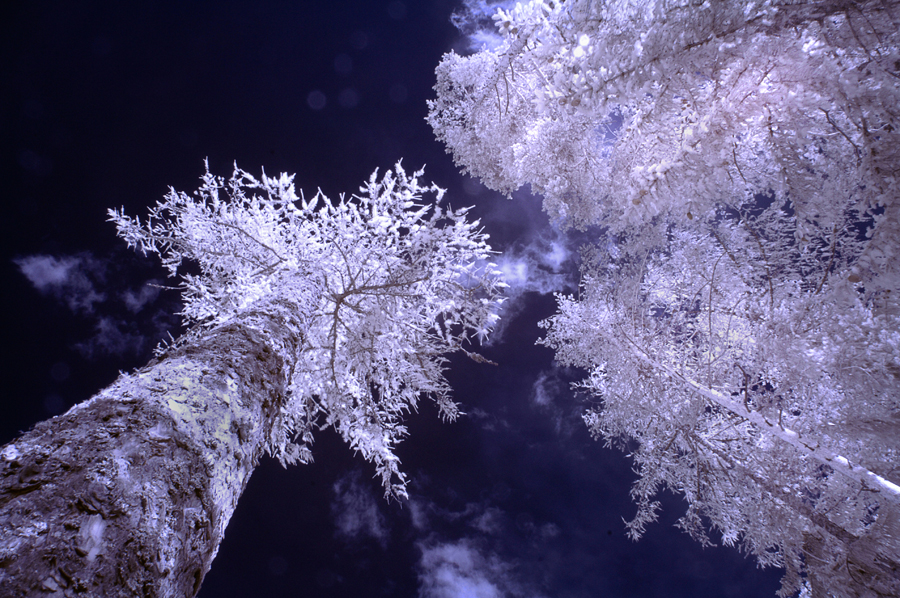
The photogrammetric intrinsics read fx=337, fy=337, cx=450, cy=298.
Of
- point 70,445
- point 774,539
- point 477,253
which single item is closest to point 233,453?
point 70,445

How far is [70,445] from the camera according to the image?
122cm

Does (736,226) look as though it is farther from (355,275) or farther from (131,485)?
(131,485)

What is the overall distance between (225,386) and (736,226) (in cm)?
718

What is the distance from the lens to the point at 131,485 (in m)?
1.19

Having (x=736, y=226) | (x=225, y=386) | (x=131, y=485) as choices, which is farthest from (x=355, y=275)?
(x=736, y=226)

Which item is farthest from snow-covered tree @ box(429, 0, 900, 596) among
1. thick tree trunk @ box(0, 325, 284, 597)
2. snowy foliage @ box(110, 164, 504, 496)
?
thick tree trunk @ box(0, 325, 284, 597)

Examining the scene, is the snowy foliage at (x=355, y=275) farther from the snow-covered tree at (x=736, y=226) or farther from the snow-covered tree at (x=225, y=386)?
the snow-covered tree at (x=736, y=226)

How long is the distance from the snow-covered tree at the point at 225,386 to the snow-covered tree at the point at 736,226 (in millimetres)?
2376

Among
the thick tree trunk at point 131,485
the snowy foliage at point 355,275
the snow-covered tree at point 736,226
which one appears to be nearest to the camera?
the thick tree trunk at point 131,485

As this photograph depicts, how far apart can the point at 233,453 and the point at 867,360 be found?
653cm

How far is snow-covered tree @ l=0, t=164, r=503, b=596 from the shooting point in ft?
3.35

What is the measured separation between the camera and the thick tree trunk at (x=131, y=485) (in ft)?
3.01

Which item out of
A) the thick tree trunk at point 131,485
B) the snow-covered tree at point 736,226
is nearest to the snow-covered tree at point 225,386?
the thick tree trunk at point 131,485

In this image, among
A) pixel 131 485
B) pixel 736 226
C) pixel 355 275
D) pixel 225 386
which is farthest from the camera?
pixel 736 226
